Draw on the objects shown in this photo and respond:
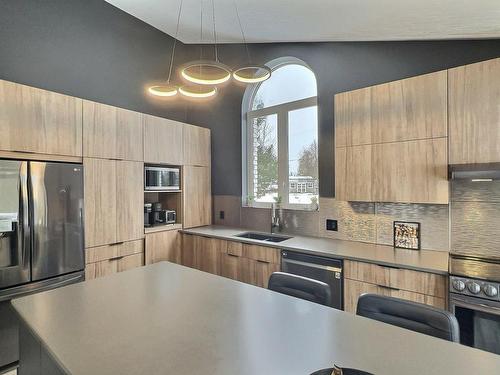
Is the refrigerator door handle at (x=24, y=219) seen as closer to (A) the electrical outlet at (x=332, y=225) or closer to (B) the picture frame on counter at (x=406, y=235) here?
(A) the electrical outlet at (x=332, y=225)

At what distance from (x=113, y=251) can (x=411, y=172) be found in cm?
288

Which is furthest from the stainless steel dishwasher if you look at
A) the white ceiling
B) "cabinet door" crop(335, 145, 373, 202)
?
the white ceiling

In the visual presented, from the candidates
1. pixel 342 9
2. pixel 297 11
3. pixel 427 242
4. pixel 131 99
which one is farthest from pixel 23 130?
pixel 427 242

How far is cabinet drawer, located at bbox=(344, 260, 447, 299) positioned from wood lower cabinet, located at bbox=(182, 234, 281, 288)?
728mm

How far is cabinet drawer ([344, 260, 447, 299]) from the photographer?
192cm

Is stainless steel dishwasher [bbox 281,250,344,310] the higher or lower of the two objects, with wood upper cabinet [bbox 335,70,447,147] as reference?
lower

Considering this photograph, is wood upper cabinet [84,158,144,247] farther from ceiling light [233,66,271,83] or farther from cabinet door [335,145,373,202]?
cabinet door [335,145,373,202]

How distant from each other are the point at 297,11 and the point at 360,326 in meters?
2.49

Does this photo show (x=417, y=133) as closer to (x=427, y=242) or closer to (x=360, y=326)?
(x=427, y=242)

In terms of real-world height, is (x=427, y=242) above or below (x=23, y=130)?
below

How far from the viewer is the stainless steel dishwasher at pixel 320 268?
2.36 m

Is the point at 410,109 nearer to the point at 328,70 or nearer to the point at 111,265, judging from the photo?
the point at 328,70

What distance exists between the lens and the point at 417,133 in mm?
2238

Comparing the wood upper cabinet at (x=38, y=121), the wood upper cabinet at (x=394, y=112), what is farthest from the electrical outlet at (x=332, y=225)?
the wood upper cabinet at (x=38, y=121)
